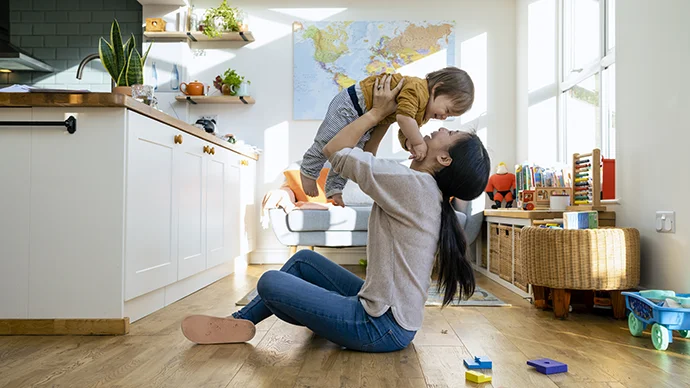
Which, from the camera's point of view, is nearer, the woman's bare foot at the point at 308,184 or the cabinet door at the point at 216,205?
the woman's bare foot at the point at 308,184

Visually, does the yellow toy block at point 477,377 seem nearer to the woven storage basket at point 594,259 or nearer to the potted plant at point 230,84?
the woven storage basket at point 594,259

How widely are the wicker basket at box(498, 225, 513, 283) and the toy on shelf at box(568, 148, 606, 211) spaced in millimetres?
499

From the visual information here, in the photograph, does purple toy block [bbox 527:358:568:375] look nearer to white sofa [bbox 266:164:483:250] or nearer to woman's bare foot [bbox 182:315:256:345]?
woman's bare foot [bbox 182:315:256:345]

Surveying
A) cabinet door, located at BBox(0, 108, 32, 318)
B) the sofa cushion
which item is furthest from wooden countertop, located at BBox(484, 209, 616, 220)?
cabinet door, located at BBox(0, 108, 32, 318)

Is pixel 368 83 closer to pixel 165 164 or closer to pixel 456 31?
pixel 165 164

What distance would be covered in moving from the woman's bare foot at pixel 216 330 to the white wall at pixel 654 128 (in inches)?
69.9

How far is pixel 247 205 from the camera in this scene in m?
5.02

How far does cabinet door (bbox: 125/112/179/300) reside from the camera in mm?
2426

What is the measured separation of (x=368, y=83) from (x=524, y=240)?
138 cm

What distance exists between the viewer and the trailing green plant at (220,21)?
16.9 ft

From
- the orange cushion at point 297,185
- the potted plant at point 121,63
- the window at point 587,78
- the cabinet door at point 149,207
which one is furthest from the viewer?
the orange cushion at point 297,185

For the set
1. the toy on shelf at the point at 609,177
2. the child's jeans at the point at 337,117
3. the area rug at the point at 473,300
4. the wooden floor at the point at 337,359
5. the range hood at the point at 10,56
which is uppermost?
the range hood at the point at 10,56

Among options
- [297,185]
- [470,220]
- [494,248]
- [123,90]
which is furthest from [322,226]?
[123,90]

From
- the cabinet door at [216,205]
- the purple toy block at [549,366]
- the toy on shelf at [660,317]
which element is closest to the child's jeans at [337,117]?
the purple toy block at [549,366]
